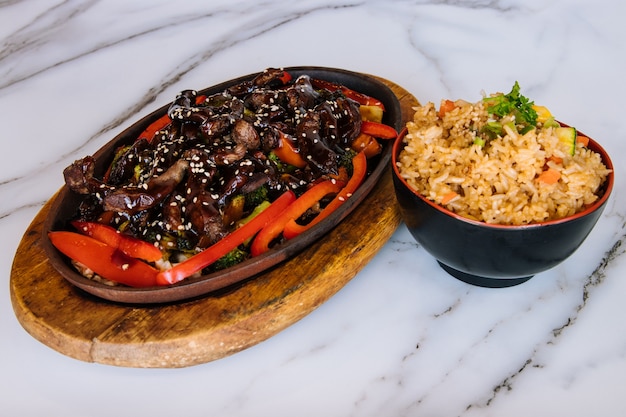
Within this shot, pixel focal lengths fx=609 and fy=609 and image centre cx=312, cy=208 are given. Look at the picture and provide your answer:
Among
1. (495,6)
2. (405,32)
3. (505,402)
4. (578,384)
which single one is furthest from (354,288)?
(495,6)

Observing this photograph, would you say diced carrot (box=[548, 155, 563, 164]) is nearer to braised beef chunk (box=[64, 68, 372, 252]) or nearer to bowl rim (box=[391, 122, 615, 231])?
bowl rim (box=[391, 122, 615, 231])

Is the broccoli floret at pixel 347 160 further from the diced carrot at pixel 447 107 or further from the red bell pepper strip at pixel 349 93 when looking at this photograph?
the diced carrot at pixel 447 107

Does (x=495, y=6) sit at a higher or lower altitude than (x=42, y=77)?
lower

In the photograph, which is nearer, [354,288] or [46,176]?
[354,288]

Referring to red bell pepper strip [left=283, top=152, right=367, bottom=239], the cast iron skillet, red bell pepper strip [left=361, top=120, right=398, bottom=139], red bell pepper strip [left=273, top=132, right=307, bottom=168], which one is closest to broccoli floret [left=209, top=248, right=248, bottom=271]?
the cast iron skillet

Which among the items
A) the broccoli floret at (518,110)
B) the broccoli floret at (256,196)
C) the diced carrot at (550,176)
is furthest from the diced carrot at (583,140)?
the broccoli floret at (256,196)

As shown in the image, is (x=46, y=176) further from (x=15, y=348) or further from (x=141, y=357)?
(x=141, y=357)

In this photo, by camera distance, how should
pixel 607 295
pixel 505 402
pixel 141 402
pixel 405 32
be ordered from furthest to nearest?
1. pixel 405 32
2. pixel 607 295
3. pixel 141 402
4. pixel 505 402
